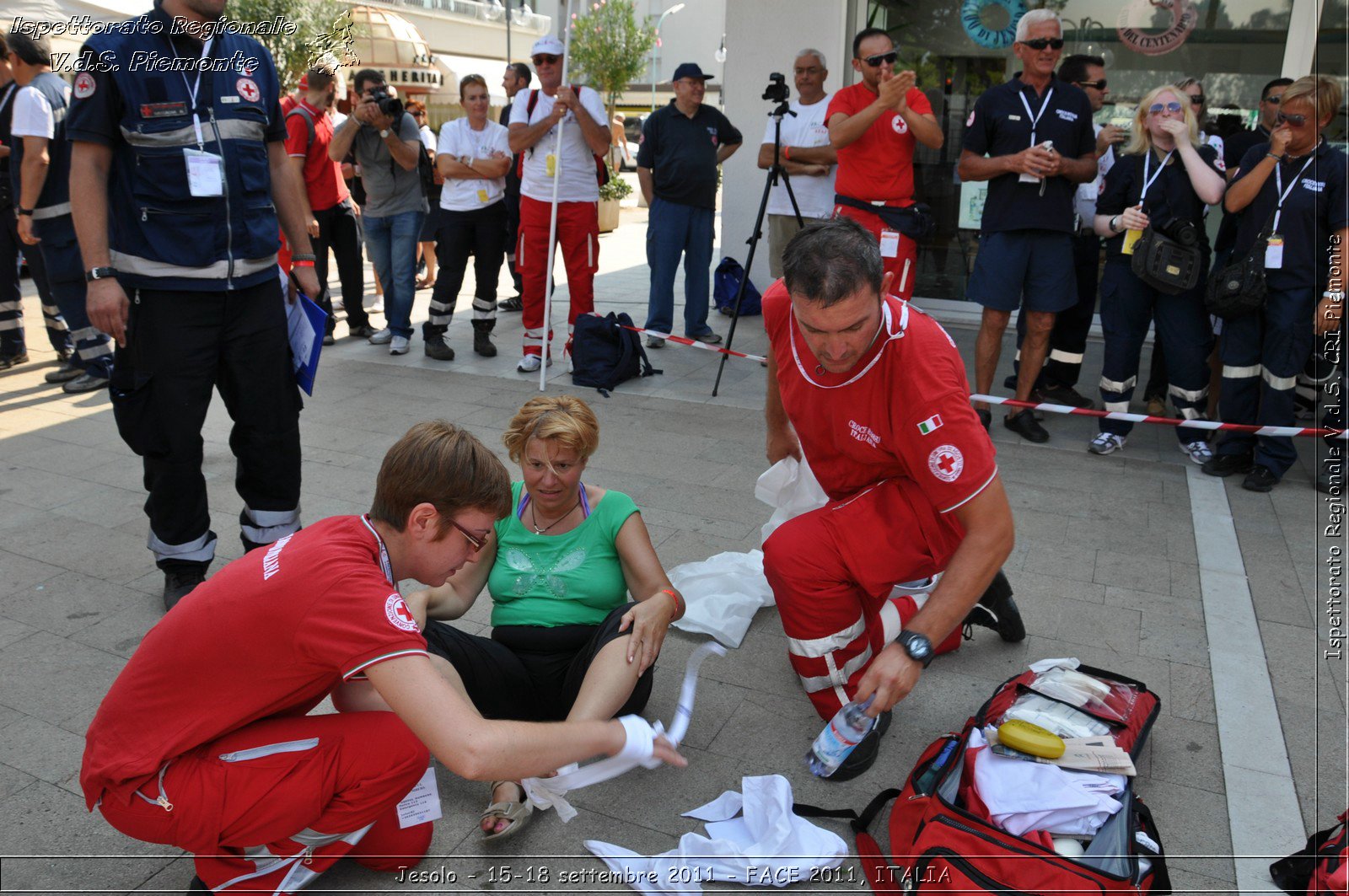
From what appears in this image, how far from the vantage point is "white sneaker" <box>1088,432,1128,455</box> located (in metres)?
5.53

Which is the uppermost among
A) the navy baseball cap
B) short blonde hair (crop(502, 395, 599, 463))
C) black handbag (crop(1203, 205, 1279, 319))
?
the navy baseball cap

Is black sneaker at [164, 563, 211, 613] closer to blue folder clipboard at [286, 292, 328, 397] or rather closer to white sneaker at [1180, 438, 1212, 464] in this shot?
blue folder clipboard at [286, 292, 328, 397]

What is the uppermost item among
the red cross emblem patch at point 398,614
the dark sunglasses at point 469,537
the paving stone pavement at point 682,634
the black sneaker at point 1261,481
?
the dark sunglasses at point 469,537

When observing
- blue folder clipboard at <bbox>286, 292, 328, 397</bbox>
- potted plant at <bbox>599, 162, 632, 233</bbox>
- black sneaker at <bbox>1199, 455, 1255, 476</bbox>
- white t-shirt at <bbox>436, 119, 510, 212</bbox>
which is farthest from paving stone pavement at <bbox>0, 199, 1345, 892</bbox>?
potted plant at <bbox>599, 162, 632, 233</bbox>

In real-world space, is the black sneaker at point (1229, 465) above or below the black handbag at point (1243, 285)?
below

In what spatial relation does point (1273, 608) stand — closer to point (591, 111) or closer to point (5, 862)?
point (5, 862)

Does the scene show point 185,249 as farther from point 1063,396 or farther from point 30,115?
point 1063,396

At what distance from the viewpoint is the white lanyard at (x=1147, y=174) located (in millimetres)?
5332

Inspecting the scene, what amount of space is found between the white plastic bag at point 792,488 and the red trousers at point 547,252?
3538mm

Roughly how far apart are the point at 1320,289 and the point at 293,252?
475 centimetres

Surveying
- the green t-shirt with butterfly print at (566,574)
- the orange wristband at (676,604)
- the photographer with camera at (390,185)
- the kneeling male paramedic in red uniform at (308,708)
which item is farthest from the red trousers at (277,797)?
the photographer with camera at (390,185)

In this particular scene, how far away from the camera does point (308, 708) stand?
226 centimetres

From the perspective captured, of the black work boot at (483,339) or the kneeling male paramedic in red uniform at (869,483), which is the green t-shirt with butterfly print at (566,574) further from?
the black work boot at (483,339)

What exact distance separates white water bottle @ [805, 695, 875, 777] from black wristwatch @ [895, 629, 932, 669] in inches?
10.7
